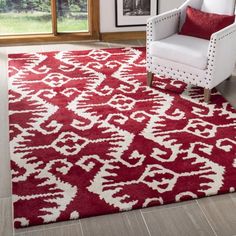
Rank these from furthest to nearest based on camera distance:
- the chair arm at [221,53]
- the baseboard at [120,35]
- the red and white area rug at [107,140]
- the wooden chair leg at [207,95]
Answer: the baseboard at [120,35], the wooden chair leg at [207,95], the chair arm at [221,53], the red and white area rug at [107,140]

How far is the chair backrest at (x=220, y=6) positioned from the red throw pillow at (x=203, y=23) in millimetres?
97

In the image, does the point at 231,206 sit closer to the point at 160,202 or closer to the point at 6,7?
the point at 160,202

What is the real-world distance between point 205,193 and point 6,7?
328 centimetres

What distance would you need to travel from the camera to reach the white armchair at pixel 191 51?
405 cm

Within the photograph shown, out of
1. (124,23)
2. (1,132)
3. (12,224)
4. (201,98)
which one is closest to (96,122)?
(1,132)

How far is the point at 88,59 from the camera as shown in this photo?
5051 millimetres

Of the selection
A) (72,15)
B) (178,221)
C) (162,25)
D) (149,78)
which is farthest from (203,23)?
(178,221)

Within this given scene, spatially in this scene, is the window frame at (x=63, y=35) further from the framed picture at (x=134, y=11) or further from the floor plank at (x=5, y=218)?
the floor plank at (x=5, y=218)

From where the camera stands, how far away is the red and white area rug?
9.93 feet

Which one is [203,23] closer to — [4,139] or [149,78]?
[149,78]

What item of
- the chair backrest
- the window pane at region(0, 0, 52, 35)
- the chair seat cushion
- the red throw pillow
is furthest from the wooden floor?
the window pane at region(0, 0, 52, 35)

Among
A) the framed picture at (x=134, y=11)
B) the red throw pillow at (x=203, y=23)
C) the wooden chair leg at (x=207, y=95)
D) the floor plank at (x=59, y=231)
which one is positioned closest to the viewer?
the floor plank at (x=59, y=231)

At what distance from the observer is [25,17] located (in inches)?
213

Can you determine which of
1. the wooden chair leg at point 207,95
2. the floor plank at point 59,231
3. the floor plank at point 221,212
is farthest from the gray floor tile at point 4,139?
the wooden chair leg at point 207,95
